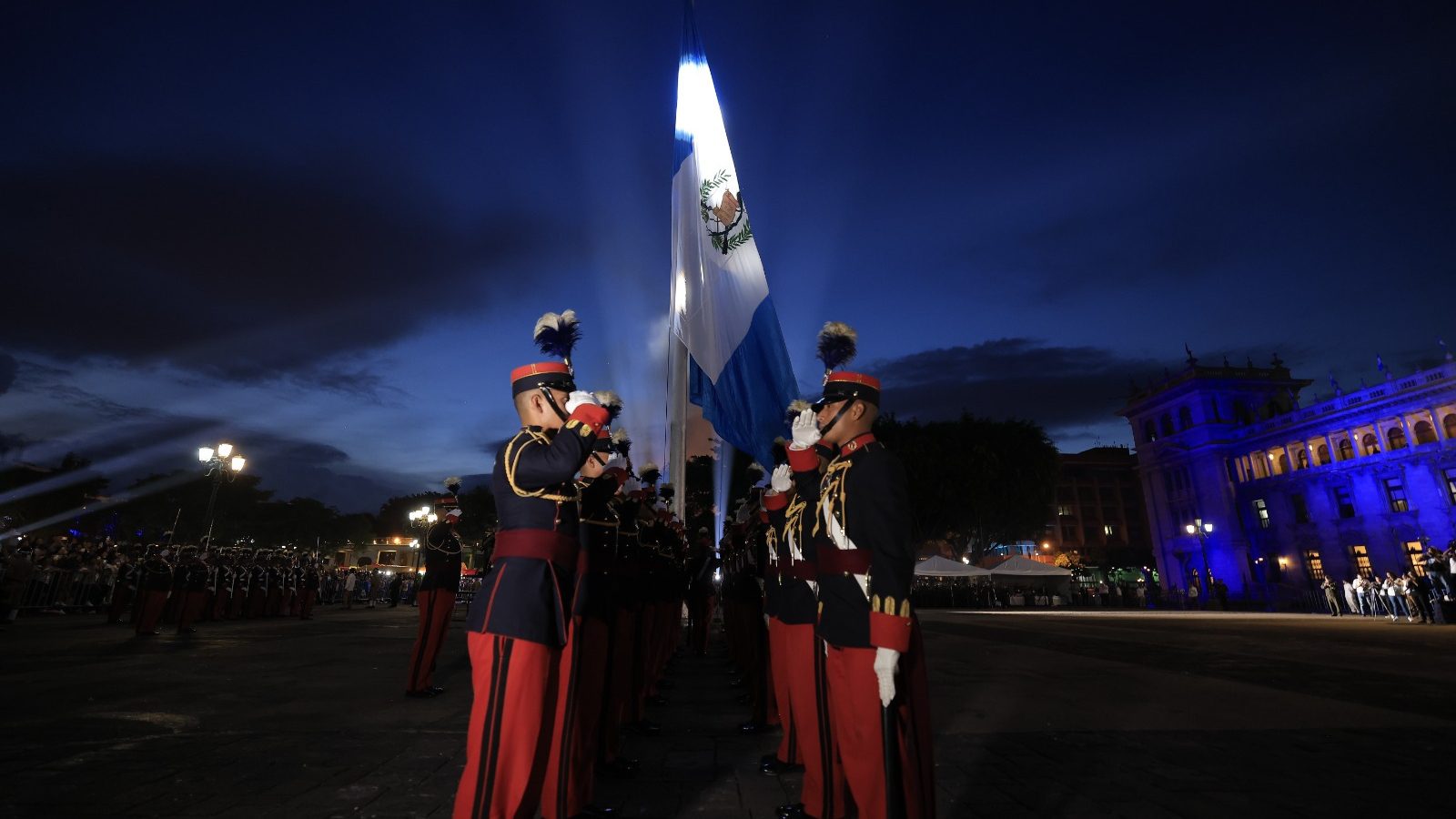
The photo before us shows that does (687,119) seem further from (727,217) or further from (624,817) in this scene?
(624,817)

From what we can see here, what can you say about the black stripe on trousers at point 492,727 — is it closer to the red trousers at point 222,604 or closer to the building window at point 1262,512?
the red trousers at point 222,604

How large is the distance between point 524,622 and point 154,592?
55.4 feet

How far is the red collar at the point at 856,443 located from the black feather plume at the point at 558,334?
6.35 ft

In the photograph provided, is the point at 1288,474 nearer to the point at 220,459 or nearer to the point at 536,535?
the point at 536,535

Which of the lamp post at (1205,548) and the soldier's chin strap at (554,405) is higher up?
the soldier's chin strap at (554,405)

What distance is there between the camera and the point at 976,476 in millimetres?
37562

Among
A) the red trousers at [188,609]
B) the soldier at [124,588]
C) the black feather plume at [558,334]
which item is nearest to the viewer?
the black feather plume at [558,334]

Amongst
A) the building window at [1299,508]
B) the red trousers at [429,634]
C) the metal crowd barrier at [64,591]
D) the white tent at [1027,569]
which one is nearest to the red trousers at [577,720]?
the red trousers at [429,634]

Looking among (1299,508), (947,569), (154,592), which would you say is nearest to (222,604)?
(154,592)

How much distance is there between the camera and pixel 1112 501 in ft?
273

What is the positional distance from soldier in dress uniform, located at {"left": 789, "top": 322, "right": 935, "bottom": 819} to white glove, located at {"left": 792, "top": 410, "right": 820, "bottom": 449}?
0.08 m

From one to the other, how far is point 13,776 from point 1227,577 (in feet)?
218

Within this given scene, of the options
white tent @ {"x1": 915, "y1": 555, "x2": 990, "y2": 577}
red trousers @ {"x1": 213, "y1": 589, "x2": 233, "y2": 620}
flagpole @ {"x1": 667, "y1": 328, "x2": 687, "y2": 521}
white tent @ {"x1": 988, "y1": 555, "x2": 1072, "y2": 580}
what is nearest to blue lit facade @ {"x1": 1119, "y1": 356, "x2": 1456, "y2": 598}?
white tent @ {"x1": 988, "y1": 555, "x2": 1072, "y2": 580}

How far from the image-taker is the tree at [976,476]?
37.8 m
